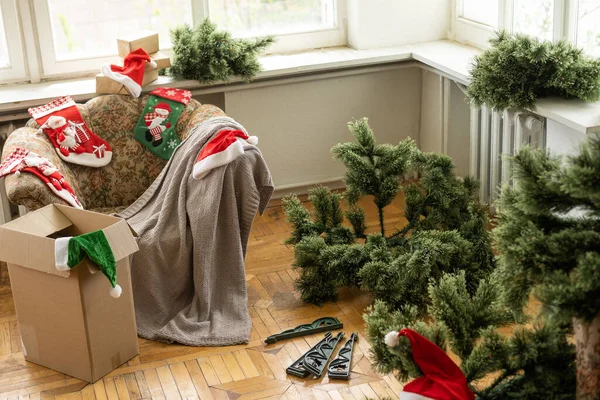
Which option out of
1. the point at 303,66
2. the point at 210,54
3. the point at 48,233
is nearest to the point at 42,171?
the point at 48,233

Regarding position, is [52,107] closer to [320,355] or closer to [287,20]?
[287,20]

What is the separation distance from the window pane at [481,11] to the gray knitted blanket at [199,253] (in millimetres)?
1760

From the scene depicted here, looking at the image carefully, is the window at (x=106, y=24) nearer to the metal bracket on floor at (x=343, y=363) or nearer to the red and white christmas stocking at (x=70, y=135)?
the red and white christmas stocking at (x=70, y=135)

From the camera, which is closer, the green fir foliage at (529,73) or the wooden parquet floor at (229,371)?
the wooden parquet floor at (229,371)

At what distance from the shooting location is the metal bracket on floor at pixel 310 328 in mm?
3387

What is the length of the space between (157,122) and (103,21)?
2.90 feet

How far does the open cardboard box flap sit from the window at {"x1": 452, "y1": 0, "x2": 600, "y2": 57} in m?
2.08

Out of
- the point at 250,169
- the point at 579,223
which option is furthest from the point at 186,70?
the point at 579,223

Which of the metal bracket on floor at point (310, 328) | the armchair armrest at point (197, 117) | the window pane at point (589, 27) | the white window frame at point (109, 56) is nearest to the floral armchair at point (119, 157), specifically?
the armchair armrest at point (197, 117)

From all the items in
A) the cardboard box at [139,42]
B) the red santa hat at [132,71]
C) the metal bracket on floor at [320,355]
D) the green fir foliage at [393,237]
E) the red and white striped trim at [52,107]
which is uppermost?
the cardboard box at [139,42]

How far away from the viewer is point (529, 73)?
143 inches

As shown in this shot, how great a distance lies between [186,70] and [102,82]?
0.48 metres

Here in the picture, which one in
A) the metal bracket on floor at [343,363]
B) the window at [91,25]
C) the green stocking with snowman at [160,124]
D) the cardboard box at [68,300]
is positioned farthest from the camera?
the window at [91,25]

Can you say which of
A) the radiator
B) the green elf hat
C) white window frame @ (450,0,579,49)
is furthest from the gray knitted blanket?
white window frame @ (450,0,579,49)
